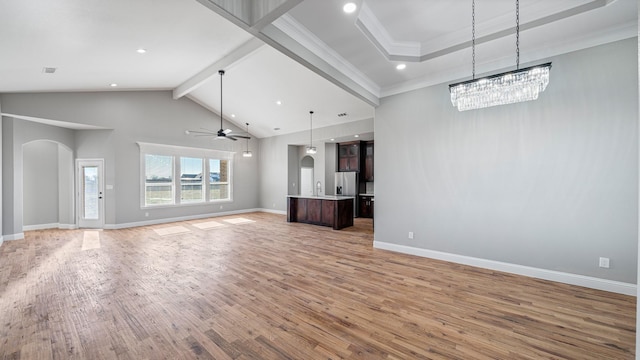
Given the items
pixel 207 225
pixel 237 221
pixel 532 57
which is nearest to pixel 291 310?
pixel 532 57

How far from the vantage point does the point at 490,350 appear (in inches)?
78.9

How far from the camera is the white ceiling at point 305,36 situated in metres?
2.62

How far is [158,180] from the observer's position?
7.81 m

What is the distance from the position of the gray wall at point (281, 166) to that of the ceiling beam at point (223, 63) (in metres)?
3.72

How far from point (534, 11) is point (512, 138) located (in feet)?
5.12

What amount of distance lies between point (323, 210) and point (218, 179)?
4549mm

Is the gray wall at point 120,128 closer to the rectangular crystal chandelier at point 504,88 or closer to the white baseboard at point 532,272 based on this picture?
the white baseboard at point 532,272

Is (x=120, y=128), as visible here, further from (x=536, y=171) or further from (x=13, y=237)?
(x=536, y=171)

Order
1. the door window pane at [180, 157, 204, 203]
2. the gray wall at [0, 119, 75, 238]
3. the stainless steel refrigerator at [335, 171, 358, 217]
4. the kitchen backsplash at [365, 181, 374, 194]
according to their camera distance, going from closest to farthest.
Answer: the gray wall at [0, 119, 75, 238] → the door window pane at [180, 157, 204, 203] → the stainless steel refrigerator at [335, 171, 358, 217] → the kitchen backsplash at [365, 181, 374, 194]

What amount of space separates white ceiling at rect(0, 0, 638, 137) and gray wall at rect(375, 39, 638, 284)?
18.9 inches

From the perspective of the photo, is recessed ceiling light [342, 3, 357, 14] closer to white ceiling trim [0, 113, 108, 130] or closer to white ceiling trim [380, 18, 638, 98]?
white ceiling trim [380, 18, 638, 98]

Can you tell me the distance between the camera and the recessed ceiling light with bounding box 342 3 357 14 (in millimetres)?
2471

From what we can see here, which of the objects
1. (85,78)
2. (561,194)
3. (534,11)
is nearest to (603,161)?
(561,194)

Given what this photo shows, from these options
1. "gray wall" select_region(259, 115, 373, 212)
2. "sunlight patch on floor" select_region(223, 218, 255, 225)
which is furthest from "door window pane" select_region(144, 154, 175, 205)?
"gray wall" select_region(259, 115, 373, 212)
